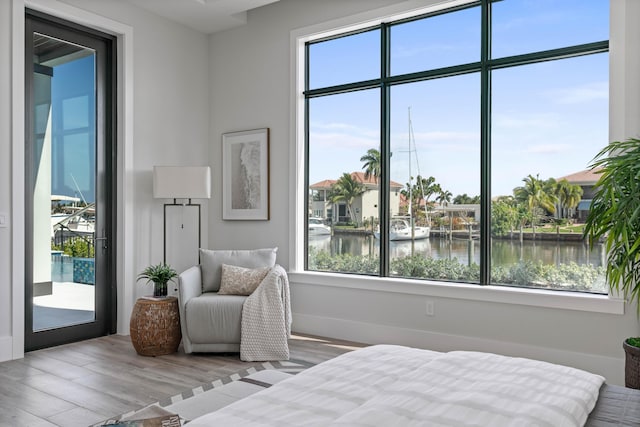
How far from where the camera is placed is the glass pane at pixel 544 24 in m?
3.58

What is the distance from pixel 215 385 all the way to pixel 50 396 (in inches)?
38.4

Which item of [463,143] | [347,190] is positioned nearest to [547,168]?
[463,143]

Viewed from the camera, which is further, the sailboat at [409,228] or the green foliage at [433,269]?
the sailboat at [409,228]

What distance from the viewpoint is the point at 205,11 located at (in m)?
4.87

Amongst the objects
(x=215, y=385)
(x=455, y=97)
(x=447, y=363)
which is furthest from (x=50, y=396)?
(x=455, y=97)

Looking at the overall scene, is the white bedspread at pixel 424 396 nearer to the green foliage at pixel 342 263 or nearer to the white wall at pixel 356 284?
the white wall at pixel 356 284

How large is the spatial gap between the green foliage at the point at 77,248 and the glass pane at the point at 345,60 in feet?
8.31

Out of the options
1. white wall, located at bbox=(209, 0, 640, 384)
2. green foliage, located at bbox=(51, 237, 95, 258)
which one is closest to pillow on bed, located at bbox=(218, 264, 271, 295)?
white wall, located at bbox=(209, 0, 640, 384)

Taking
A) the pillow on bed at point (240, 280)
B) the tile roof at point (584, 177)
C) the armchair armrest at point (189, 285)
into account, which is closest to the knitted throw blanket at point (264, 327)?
the pillow on bed at point (240, 280)

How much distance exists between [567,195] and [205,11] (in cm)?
361

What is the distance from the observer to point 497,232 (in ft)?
13.0

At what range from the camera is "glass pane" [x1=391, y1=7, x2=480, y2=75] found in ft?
13.4

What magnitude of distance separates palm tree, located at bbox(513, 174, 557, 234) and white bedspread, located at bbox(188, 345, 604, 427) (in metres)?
2.24

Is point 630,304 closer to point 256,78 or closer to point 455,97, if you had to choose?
point 455,97
